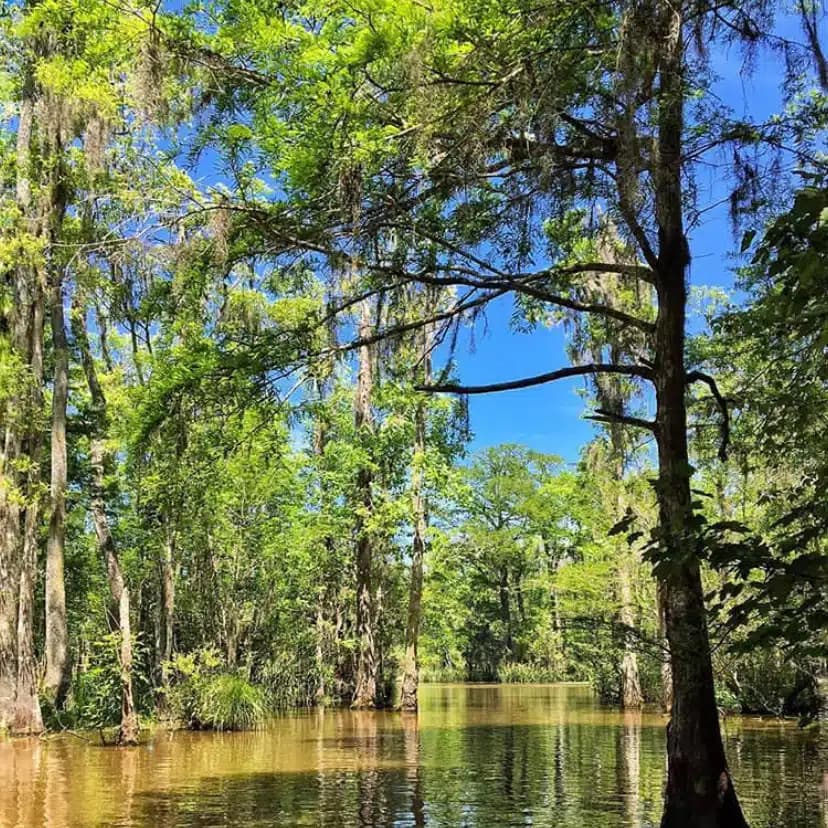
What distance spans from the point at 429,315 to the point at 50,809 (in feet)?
18.7

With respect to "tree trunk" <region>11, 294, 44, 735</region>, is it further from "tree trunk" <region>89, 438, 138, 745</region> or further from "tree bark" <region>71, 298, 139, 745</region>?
"tree trunk" <region>89, 438, 138, 745</region>

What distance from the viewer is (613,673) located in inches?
1021

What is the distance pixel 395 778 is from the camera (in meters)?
10.9

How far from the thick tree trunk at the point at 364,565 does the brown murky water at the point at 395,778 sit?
21.9 ft

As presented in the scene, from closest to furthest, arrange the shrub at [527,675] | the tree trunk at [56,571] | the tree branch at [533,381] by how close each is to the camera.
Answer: the tree branch at [533,381] → the tree trunk at [56,571] → the shrub at [527,675]

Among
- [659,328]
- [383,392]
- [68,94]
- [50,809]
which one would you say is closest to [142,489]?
[383,392]

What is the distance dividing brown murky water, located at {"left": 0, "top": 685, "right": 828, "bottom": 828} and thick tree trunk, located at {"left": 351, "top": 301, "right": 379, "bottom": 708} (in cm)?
668

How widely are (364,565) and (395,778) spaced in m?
15.0

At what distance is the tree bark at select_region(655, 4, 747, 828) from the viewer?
5.08m

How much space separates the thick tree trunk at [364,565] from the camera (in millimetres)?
25109

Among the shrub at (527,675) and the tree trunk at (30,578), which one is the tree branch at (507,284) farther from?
the shrub at (527,675)

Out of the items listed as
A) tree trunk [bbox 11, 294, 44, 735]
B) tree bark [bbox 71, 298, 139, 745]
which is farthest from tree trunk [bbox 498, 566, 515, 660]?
tree trunk [bbox 11, 294, 44, 735]

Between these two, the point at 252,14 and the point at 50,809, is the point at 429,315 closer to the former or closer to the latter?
the point at 252,14

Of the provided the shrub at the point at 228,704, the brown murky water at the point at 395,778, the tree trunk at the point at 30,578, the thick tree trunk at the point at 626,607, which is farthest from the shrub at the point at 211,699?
the thick tree trunk at the point at 626,607
